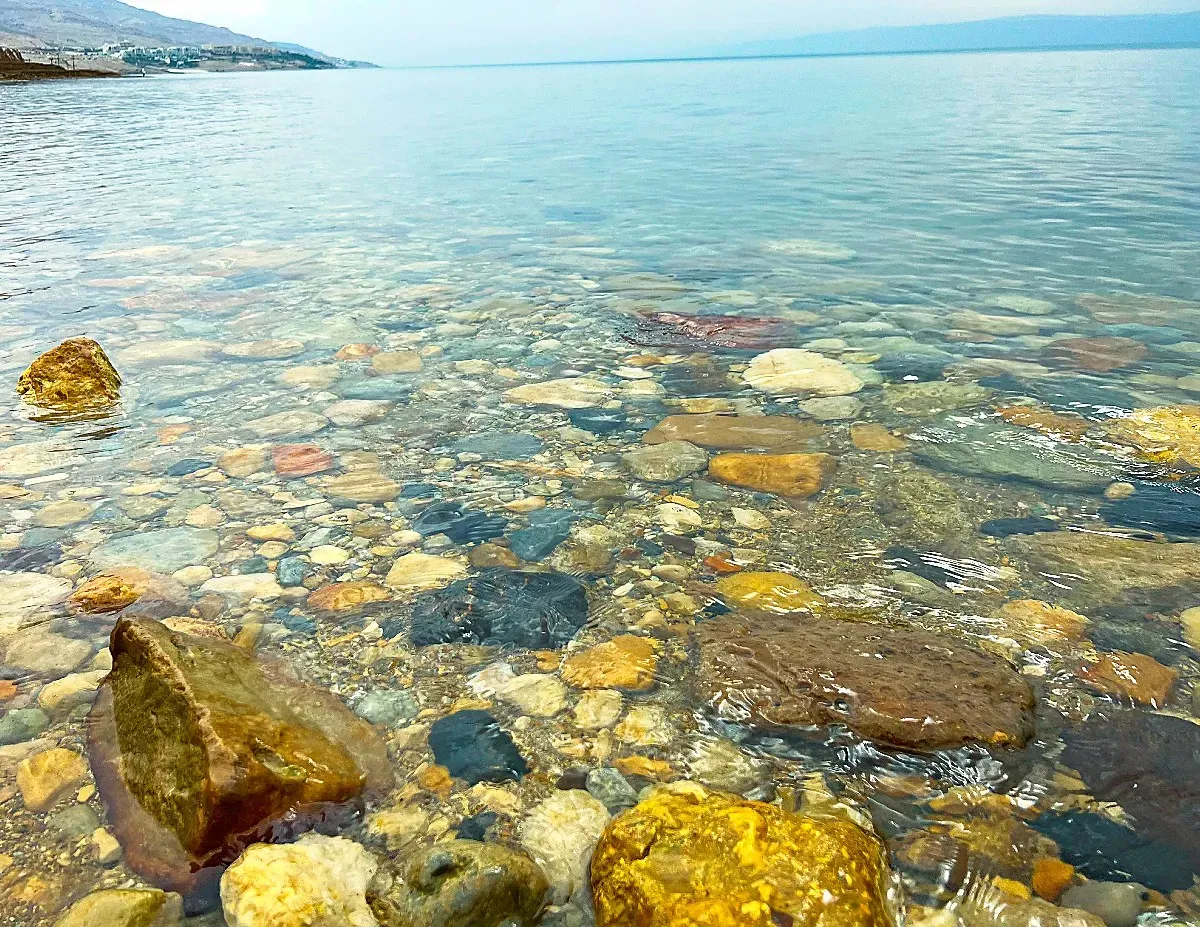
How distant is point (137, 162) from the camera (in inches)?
877

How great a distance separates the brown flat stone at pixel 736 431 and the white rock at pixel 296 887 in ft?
11.4

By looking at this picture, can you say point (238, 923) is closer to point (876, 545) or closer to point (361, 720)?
point (361, 720)

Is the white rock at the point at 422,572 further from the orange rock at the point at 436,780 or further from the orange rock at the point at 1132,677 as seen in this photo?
the orange rock at the point at 1132,677

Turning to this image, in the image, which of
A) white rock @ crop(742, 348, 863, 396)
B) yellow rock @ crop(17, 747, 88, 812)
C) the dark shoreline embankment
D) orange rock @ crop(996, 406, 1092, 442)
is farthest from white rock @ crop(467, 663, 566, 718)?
the dark shoreline embankment

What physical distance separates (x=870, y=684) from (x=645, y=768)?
90 cm

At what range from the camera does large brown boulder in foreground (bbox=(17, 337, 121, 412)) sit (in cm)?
610

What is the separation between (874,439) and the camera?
536 centimetres

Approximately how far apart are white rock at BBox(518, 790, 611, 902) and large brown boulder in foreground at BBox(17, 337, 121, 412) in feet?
17.2

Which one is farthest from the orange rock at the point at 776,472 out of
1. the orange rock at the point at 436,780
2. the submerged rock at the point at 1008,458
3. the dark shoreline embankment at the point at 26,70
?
the dark shoreline embankment at the point at 26,70

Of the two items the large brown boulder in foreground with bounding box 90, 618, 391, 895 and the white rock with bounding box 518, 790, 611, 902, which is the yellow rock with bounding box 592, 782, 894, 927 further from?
the large brown boulder in foreground with bounding box 90, 618, 391, 895

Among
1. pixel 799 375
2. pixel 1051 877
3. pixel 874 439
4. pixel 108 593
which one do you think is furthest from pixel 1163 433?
pixel 108 593

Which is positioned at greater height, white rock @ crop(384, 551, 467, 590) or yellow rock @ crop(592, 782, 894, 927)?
yellow rock @ crop(592, 782, 894, 927)

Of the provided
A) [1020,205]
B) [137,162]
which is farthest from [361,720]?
[137,162]

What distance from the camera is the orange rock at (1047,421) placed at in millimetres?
5367
